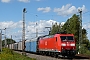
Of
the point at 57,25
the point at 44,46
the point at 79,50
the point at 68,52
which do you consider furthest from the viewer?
the point at 57,25

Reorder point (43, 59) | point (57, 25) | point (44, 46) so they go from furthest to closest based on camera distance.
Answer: point (57, 25), point (44, 46), point (43, 59)

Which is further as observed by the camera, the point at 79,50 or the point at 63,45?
the point at 79,50

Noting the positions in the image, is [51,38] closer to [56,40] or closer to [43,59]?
[56,40]

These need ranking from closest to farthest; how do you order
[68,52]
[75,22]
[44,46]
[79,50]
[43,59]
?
[43,59]
[68,52]
[44,46]
[79,50]
[75,22]

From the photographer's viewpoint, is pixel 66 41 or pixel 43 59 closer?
pixel 43 59

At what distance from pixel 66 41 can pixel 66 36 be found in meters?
0.74

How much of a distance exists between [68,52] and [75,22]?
63158mm

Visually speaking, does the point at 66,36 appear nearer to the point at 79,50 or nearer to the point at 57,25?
the point at 79,50

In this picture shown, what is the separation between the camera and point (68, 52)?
36.4 meters

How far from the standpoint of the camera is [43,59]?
99.0ft

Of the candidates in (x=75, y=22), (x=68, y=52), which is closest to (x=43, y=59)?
(x=68, y=52)

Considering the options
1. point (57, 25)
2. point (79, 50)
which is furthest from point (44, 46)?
point (57, 25)

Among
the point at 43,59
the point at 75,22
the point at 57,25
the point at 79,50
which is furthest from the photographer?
the point at 57,25

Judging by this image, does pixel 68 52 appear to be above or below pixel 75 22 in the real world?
below
